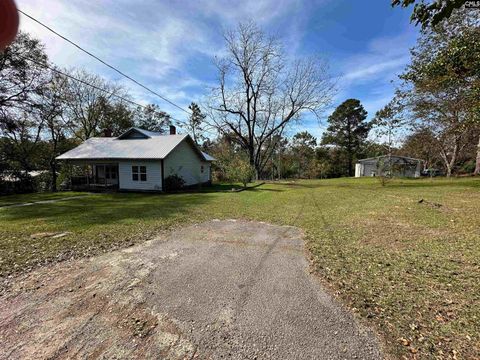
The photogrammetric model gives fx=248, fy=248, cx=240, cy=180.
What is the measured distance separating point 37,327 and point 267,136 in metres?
30.1

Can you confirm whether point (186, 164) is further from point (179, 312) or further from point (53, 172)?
point (179, 312)

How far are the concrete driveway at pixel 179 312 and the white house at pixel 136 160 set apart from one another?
1305 centimetres

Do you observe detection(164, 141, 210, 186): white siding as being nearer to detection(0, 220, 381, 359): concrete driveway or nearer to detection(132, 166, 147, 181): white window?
detection(132, 166, 147, 181): white window

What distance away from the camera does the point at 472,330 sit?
2342 mm

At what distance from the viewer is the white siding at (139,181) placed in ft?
55.4

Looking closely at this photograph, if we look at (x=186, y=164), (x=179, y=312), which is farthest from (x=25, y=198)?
(x=179, y=312)

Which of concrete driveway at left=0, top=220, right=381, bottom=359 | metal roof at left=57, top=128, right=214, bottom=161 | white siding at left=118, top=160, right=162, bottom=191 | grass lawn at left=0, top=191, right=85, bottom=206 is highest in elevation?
metal roof at left=57, top=128, right=214, bottom=161

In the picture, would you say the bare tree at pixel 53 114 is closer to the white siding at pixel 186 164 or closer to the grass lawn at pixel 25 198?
the grass lawn at pixel 25 198

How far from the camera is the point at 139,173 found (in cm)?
1733

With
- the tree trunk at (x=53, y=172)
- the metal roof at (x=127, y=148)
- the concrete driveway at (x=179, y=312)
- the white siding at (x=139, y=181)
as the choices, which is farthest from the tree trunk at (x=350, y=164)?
the concrete driveway at (x=179, y=312)

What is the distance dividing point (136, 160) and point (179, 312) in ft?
52.3

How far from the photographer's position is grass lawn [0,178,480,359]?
247 cm

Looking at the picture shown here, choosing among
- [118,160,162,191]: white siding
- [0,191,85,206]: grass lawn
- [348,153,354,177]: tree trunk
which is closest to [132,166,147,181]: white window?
[118,160,162,191]: white siding

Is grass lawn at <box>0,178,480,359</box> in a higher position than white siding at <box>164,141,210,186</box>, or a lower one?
lower
